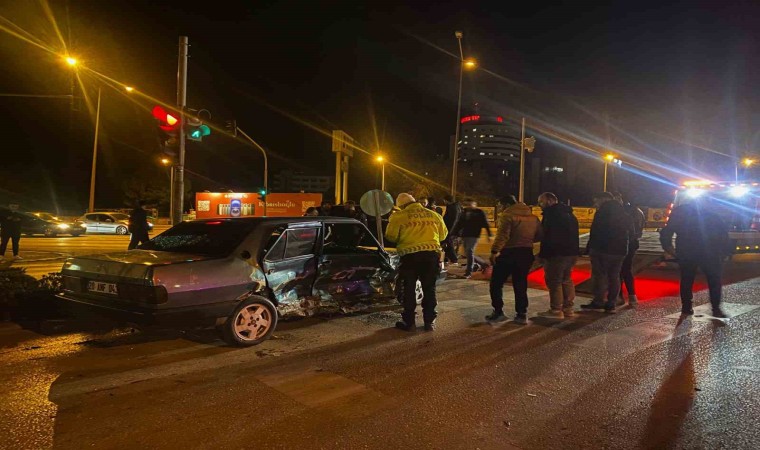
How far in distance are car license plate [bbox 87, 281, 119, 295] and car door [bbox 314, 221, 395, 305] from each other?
2170 mm

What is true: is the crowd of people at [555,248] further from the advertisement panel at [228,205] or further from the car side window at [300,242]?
the advertisement panel at [228,205]

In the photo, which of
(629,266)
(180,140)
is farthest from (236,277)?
(629,266)

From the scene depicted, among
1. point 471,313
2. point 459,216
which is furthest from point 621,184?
point 471,313

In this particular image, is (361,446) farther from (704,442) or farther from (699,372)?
(699,372)

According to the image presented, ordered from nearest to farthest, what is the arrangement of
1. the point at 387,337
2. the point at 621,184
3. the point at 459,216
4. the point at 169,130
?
1. the point at 387,337
2. the point at 169,130
3. the point at 459,216
4. the point at 621,184

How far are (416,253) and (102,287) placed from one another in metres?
3.28

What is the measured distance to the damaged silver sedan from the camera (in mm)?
4797

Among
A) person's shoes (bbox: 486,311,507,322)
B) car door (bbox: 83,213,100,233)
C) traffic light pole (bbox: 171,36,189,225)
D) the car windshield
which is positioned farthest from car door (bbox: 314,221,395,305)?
car door (bbox: 83,213,100,233)

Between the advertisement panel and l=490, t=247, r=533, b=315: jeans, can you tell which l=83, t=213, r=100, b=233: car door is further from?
l=490, t=247, r=533, b=315: jeans

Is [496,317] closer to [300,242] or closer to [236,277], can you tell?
[300,242]

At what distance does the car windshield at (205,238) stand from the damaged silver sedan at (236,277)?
0.01 m

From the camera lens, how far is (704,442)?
3248 millimetres

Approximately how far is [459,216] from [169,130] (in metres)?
5.66

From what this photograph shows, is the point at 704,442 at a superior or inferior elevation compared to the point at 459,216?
inferior
